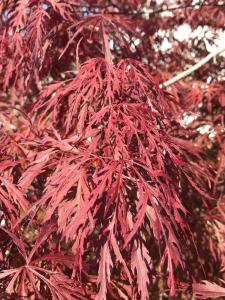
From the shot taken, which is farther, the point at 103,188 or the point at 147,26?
the point at 147,26

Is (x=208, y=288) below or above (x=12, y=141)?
below

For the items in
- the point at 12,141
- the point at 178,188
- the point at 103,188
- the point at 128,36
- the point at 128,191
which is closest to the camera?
the point at 103,188

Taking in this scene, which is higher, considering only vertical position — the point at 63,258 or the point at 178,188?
the point at 178,188

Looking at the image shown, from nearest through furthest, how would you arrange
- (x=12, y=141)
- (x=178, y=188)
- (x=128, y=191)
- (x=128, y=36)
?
(x=128, y=191) < (x=178, y=188) < (x=12, y=141) < (x=128, y=36)

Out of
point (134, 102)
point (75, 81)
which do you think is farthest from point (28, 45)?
point (134, 102)

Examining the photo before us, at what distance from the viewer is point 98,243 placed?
41.8 inches

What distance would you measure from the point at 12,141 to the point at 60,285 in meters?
0.60

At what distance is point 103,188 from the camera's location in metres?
1.06

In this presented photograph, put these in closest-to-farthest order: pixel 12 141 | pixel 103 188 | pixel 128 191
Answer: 1. pixel 103 188
2. pixel 128 191
3. pixel 12 141

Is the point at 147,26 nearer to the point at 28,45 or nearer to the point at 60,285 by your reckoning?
the point at 28,45

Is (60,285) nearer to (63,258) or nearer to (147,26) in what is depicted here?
(63,258)

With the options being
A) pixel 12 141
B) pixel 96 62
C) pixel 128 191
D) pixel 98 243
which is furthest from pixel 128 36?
pixel 98 243

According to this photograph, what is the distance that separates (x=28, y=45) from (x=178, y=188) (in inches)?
29.8

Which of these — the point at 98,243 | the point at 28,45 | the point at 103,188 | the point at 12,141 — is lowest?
the point at 98,243
